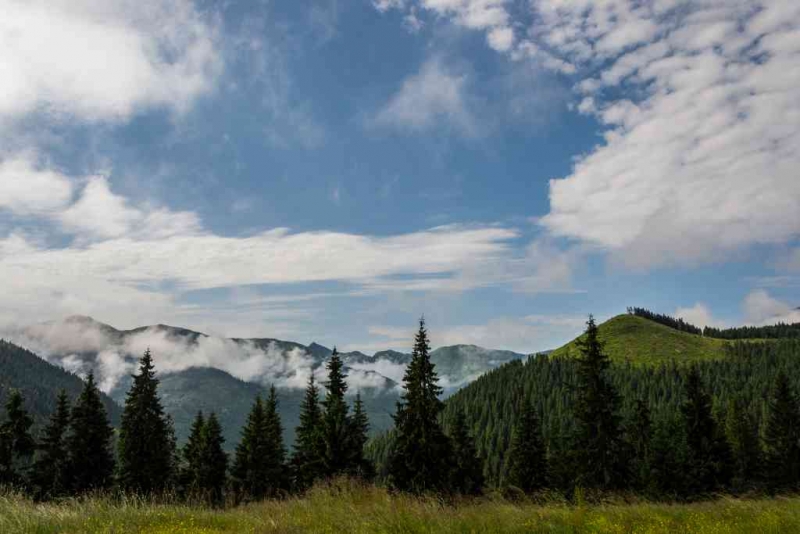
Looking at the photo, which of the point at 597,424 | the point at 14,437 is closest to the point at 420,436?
the point at 597,424

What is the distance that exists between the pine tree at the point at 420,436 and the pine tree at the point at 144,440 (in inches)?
916

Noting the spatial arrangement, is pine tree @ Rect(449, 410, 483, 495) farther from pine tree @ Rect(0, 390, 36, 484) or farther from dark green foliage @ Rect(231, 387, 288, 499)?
pine tree @ Rect(0, 390, 36, 484)

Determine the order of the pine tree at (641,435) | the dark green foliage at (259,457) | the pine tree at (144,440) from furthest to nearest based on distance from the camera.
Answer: the pine tree at (641,435) → the dark green foliage at (259,457) → the pine tree at (144,440)

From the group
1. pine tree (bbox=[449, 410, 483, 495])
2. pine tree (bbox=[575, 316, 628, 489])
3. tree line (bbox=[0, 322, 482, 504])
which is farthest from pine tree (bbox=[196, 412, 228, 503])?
pine tree (bbox=[575, 316, 628, 489])

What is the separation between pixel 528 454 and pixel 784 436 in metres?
35.7

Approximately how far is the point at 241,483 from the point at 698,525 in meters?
50.2

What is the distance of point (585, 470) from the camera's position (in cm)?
3856

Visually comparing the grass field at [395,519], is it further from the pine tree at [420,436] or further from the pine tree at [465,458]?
the pine tree at [465,458]

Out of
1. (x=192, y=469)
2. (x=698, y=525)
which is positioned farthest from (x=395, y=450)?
(x=698, y=525)

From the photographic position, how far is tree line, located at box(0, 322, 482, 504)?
39062mm

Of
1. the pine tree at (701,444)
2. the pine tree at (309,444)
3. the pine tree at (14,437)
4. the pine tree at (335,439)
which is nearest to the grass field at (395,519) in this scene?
the pine tree at (335,439)

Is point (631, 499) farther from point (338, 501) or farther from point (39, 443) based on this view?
point (39, 443)

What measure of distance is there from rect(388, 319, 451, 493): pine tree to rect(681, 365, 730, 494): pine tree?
2959 centimetres

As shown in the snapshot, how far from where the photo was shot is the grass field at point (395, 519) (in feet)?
27.5
